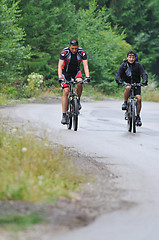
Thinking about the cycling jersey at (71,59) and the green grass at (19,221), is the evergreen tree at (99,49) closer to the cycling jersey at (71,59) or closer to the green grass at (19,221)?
the cycling jersey at (71,59)

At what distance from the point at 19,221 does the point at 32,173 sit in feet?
4.47

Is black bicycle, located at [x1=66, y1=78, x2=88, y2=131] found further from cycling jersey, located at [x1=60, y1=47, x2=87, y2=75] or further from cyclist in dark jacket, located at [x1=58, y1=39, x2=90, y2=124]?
cycling jersey, located at [x1=60, y1=47, x2=87, y2=75]

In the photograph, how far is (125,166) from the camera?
6.83 m

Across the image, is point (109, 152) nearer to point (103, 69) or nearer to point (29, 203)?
point (29, 203)

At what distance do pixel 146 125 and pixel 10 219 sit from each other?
9.30 meters

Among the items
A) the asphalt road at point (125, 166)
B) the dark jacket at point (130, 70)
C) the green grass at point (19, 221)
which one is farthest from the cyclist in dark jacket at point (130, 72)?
the green grass at point (19, 221)

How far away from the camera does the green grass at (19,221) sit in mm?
3631

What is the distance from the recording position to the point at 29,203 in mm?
4262

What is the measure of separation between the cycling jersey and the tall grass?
3.84m

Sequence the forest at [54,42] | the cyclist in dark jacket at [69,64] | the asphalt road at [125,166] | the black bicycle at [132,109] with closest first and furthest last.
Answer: the asphalt road at [125,166] < the cyclist in dark jacket at [69,64] < the black bicycle at [132,109] < the forest at [54,42]

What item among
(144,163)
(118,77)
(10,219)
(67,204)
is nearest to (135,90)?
(118,77)

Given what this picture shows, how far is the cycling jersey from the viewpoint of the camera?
10.2 meters

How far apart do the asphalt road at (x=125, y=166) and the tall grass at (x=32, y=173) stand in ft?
1.37

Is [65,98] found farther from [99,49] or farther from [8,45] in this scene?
[99,49]
